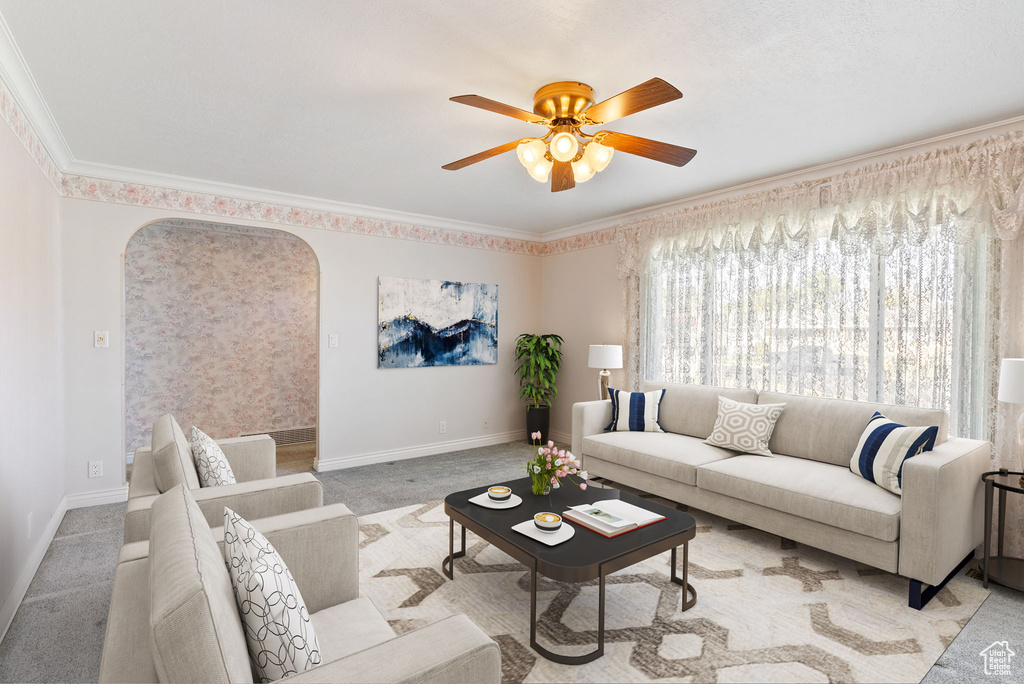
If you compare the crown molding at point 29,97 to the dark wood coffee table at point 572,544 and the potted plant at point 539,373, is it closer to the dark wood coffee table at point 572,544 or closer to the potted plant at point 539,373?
the dark wood coffee table at point 572,544

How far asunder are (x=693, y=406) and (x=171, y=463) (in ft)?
11.7

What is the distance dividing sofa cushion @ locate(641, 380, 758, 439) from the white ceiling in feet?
5.67

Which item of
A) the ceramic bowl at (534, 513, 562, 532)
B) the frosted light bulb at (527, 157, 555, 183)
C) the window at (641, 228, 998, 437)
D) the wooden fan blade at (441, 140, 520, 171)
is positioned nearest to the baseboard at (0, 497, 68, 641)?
the ceramic bowl at (534, 513, 562, 532)

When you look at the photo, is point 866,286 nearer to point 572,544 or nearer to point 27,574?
point 572,544

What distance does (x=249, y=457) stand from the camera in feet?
10.3

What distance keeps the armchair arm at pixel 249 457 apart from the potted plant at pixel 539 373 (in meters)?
3.22

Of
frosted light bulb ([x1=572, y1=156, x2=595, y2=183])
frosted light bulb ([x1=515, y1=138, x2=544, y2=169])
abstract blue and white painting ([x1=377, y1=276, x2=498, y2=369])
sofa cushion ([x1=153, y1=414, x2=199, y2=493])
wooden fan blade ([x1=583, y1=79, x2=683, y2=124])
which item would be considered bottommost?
sofa cushion ([x1=153, y1=414, x2=199, y2=493])

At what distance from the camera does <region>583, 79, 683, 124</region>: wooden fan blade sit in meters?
1.97

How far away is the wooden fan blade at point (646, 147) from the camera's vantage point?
97.3 inches

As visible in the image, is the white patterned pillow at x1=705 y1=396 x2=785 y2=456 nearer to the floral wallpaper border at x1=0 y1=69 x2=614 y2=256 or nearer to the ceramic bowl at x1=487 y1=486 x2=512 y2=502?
the ceramic bowl at x1=487 y1=486 x2=512 y2=502

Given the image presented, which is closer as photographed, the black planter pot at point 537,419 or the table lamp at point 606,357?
the table lamp at point 606,357

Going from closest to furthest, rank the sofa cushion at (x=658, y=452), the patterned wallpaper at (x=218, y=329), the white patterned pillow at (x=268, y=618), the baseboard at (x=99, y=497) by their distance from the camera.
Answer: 1. the white patterned pillow at (x=268, y=618)
2. the sofa cushion at (x=658, y=452)
3. the baseboard at (x=99, y=497)
4. the patterned wallpaper at (x=218, y=329)

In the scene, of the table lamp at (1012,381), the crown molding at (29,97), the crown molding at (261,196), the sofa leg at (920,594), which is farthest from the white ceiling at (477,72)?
the sofa leg at (920,594)

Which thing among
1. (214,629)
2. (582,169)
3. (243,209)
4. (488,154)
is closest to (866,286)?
(582,169)
